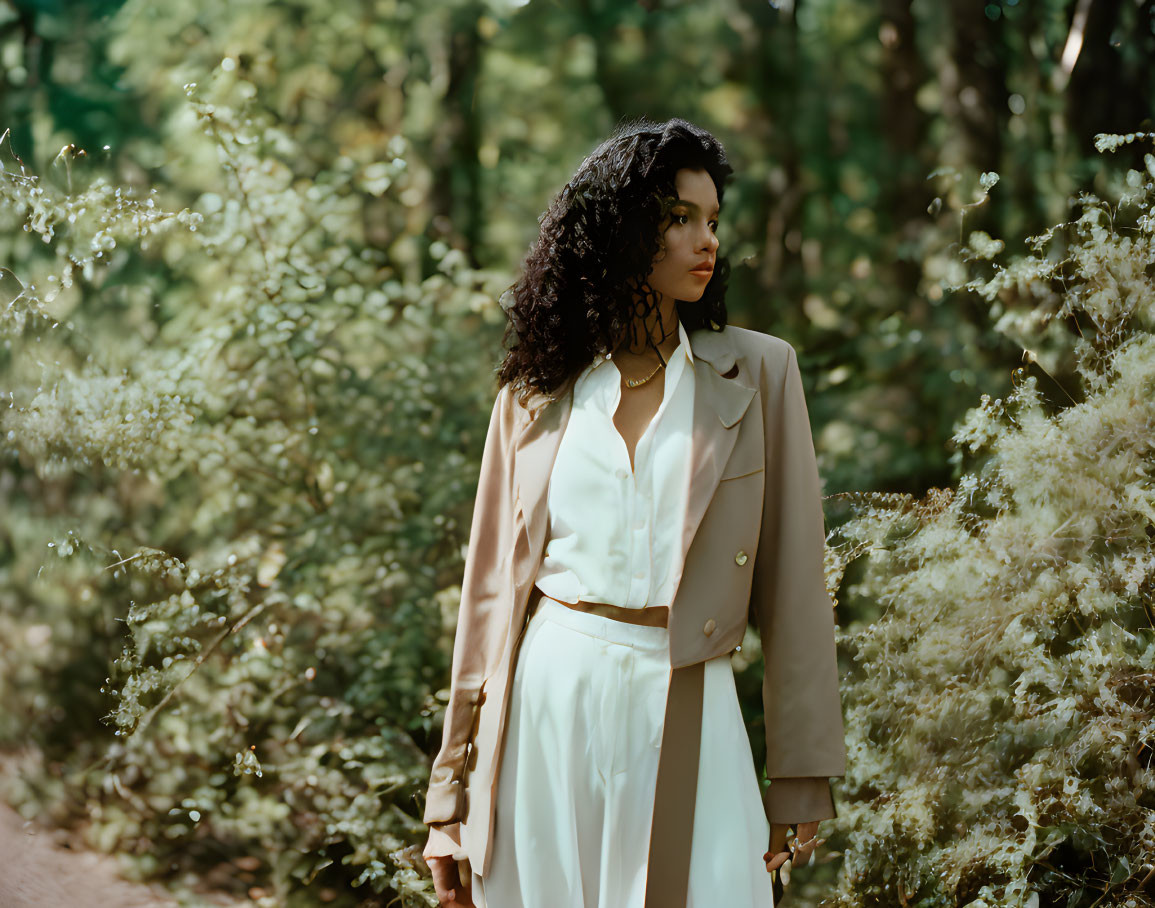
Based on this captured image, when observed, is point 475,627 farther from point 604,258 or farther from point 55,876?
point 55,876

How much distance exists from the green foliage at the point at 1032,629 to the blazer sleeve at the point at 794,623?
118cm

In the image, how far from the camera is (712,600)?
1561 millimetres

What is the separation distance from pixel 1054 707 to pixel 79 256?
117 inches

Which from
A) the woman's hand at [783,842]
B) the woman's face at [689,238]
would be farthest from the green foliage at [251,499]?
the woman's hand at [783,842]

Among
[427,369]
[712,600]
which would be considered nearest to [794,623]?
[712,600]

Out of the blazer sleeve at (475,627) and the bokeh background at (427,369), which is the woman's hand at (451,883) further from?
the bokeh background at (427,369)

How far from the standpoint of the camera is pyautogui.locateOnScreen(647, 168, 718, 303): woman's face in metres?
1.65

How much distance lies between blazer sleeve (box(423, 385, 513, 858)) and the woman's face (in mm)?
366

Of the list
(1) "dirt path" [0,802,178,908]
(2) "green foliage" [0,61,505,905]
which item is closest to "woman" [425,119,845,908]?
(2) "green foliage" [0,61,505,905]

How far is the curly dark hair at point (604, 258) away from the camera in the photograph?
1658mm

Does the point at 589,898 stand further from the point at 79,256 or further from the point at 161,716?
Answer: the point at 79,256

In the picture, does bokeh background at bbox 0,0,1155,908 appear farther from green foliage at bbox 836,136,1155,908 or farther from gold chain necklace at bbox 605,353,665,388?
gold chain necklace at bbox 605,353,665,388

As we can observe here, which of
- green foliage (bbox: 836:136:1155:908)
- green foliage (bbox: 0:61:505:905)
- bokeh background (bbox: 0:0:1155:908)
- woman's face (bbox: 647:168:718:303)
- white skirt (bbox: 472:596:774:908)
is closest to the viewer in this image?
white skirt (bbox: 472:596:774:908)

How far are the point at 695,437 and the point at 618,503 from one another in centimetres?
16
